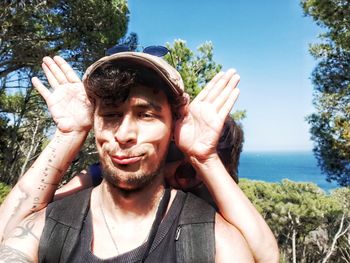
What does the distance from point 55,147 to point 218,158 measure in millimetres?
796

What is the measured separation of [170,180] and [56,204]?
60cm

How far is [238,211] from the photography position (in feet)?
4.69

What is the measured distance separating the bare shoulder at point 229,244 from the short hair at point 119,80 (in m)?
0.62

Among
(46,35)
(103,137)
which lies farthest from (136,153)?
(46,35)

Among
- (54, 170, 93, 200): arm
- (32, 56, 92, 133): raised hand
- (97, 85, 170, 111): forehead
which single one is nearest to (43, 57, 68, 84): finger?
(32, 56, 92, 133): raised hand

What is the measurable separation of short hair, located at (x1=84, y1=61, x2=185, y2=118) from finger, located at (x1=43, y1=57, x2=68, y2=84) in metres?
0.37

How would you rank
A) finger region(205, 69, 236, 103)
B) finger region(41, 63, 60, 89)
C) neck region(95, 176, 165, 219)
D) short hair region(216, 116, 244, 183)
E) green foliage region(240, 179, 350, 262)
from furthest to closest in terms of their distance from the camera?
green foliage region(240, 179, 350, 262) < short hair region(216, 116, 244, 183) < finger region(41, 63, 60, 89) < finger region(205, 69, 236, 103) < neck region(95, 176, 165, 219)

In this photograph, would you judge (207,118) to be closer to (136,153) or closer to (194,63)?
(136,153)

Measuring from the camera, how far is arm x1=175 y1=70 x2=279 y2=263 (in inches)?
56.4

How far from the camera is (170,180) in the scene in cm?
Answer: 182

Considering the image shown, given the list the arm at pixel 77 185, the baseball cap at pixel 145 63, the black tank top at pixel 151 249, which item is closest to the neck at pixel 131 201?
the black tank top at pixel 151 249

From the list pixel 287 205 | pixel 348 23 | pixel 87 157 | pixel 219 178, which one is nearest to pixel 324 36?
pixel 348 23

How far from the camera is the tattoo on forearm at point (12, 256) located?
128 cm

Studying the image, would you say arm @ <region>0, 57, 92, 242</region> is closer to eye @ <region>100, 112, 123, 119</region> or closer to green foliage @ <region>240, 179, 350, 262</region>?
eye @ <region>100, 112, 123, 119</region>
